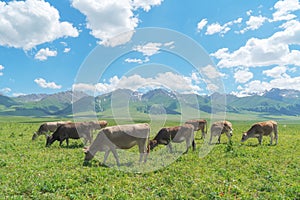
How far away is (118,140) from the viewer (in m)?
16.9

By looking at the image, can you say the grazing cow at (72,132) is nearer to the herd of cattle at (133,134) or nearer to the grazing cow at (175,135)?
the herd of cattle at (133,134)

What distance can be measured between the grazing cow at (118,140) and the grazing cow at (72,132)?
836 centimetres

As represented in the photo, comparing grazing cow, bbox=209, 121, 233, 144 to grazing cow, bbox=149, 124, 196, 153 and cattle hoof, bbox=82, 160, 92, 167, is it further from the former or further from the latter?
cattle hoof, bbox=82, 160, 92, 167

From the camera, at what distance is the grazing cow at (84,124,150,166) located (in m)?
16.5

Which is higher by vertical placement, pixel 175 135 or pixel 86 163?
pixel 175 135

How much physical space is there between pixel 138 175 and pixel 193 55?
8.50 m

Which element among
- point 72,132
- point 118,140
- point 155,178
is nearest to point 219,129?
point 118,140

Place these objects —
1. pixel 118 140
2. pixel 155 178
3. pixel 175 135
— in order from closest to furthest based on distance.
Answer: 1. pixel 155 178
2. pixel 118 140
3. pixel 175 135

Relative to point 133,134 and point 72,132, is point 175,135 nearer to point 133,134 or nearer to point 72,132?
point 133,134

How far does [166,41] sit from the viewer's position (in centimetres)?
1834

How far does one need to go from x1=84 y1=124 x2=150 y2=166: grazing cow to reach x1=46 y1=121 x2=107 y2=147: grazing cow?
8.36 m

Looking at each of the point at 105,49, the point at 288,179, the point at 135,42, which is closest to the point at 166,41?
the point at 135,42

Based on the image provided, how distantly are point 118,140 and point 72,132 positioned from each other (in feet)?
30.9

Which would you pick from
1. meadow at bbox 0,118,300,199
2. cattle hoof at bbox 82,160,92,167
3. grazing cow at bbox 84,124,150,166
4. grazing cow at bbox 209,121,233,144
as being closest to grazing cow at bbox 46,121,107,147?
meadow at bbox 0,118,300,199
